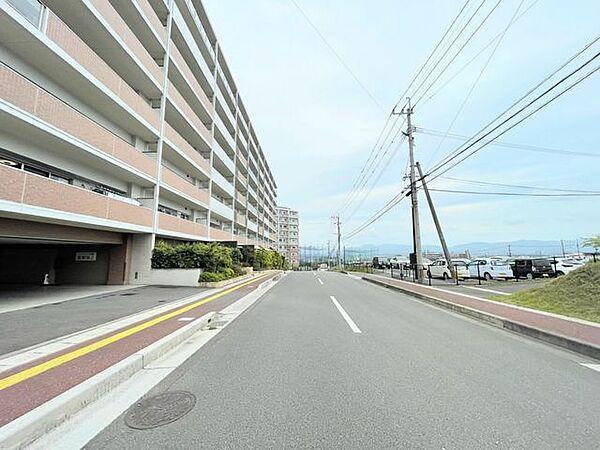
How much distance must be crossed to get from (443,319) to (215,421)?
289 inches

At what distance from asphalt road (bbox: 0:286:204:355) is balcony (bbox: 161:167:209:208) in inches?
344

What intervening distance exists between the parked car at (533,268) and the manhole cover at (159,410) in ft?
76.1

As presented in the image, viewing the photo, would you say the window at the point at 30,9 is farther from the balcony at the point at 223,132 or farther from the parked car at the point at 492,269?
the parked car at the point at 492,269

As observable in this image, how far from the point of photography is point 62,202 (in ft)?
35.1

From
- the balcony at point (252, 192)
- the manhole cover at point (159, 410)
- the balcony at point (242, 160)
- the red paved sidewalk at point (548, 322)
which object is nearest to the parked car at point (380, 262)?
the balcony at point (252, 192)

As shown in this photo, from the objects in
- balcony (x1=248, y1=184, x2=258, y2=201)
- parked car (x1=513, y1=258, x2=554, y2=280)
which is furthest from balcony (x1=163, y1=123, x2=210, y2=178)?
parked car (x1=513, y1=258, x2=554, y2=280)

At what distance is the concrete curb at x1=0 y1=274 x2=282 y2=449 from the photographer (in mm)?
2604

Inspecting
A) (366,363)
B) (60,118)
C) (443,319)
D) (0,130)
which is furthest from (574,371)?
(0,130)

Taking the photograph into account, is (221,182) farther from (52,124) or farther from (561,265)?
(561,265)

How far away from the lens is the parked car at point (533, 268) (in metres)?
20.2

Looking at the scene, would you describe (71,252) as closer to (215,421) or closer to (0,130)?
(0,130)

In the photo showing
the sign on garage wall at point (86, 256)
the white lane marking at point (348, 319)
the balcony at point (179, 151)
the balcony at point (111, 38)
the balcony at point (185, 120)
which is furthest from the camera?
the balcony at point (185, 120)

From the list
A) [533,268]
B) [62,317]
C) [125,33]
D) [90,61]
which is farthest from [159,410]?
[533,268]

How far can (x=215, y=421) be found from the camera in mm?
3008
